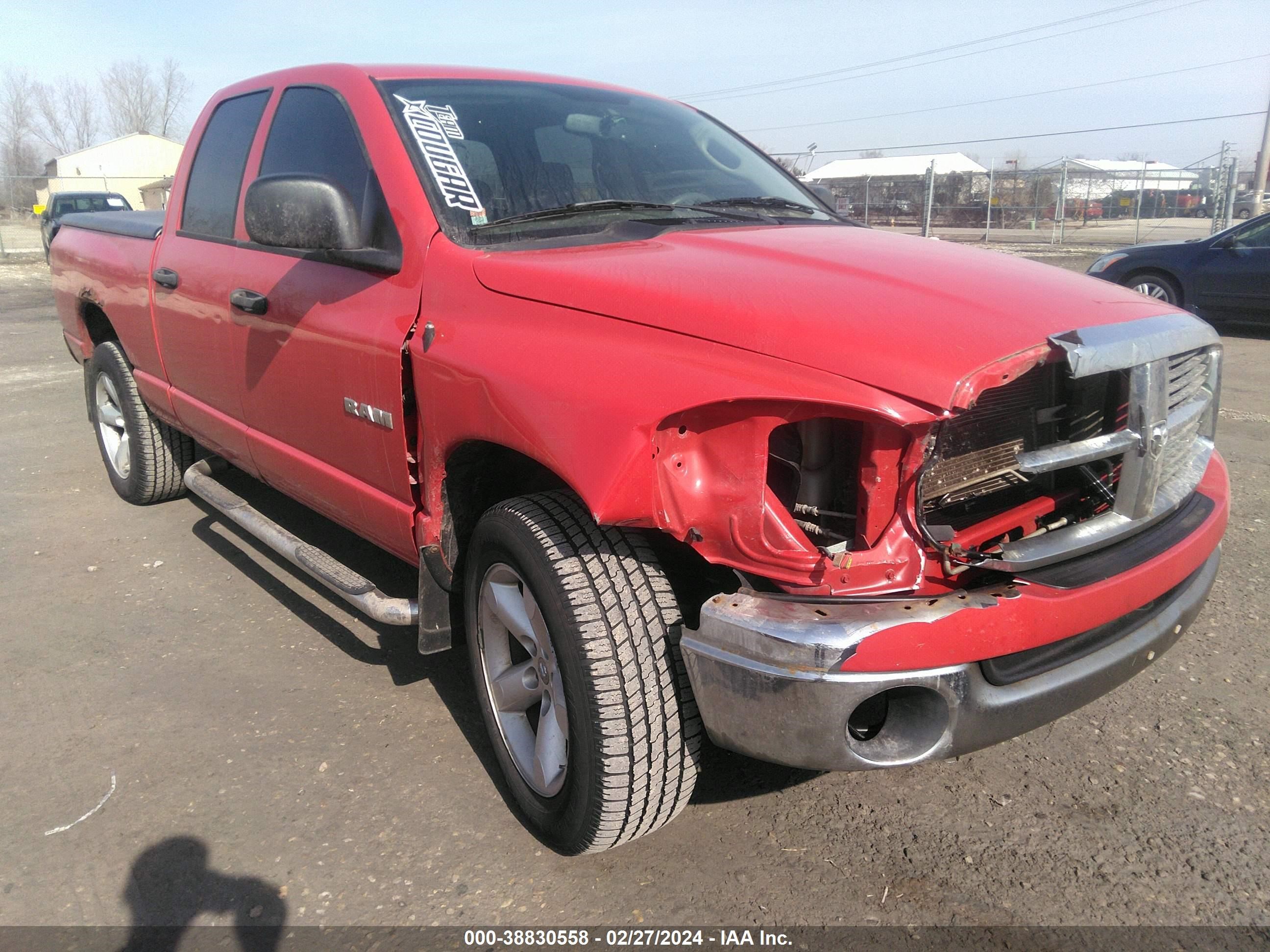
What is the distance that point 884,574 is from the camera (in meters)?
1.85

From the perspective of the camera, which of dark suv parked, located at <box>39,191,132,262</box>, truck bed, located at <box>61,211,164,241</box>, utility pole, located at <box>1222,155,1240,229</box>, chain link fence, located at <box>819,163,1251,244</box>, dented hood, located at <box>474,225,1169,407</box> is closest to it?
dented hood, located at <box>474,225,1169,407</box>

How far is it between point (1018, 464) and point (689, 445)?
0.68 metres

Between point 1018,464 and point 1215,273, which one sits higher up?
point 1018,464

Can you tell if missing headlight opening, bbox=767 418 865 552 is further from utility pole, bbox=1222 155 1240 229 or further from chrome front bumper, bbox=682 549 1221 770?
utility pole, bbox=1222 155 1240 229

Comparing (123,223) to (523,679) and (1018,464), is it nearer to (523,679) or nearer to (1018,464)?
(523,679)

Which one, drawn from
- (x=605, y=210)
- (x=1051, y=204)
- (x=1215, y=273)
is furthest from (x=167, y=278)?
(x=1051, y=204)

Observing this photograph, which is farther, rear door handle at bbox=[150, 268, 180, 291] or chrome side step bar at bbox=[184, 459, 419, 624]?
rear door handle at bbox=[150, 268, 180, 291]

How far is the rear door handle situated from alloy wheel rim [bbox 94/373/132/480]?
3.99 ft

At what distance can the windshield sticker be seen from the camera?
2.62m

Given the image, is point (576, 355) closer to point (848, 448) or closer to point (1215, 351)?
point (848, 448)

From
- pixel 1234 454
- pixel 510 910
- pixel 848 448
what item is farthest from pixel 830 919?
pixel 1234 454

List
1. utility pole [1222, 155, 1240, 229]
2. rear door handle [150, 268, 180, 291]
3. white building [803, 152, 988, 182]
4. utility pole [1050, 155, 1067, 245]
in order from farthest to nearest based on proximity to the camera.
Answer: white building [803, 152, 988, 182], utility pole [1050, 155, 1067, 245], utility pole [1222, 155, 1240, 229], rear door handle [150, 268, 180, 291]

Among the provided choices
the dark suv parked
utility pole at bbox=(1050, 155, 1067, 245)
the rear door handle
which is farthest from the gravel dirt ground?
the dark suv parked

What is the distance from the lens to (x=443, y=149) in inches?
107
